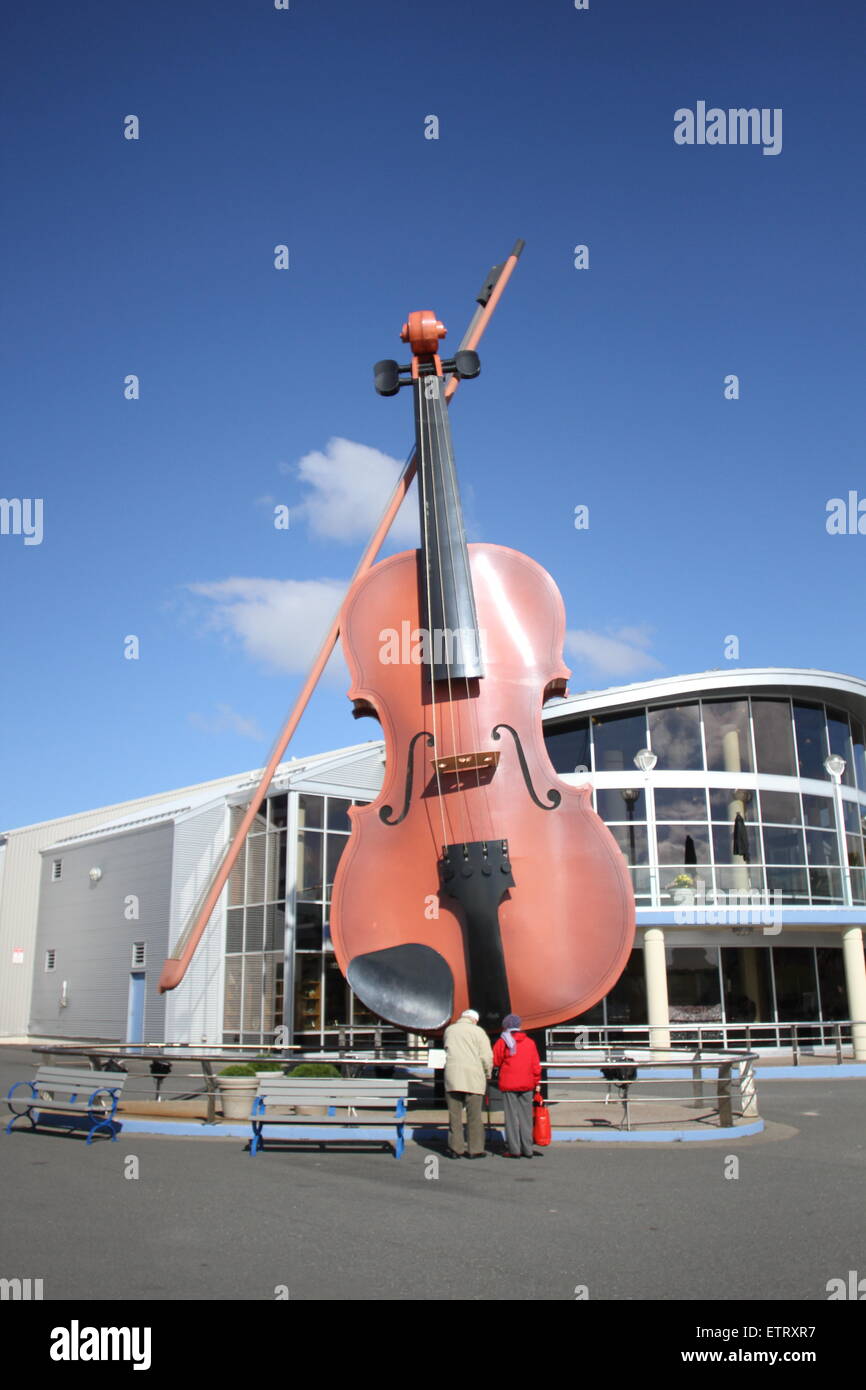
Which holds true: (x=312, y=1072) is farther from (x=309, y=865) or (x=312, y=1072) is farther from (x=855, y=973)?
(x=855, y=973)

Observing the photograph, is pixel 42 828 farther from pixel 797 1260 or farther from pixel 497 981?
pixel 797 1260

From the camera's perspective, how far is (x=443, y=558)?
1141cm

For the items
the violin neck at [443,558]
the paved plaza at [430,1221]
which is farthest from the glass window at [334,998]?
the violin neck at [443,558]

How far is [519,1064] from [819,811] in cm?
1834

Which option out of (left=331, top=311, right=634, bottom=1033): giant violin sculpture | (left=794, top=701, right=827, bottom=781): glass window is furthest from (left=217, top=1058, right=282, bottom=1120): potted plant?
(left=794, top=701, right=827, bottom=781): glass window

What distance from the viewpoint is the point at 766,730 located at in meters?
26.1

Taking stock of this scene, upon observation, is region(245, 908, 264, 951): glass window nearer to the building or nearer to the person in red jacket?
the building

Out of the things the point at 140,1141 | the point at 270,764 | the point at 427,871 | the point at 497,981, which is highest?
the point at 270,764

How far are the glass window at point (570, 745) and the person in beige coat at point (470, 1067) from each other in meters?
16.4

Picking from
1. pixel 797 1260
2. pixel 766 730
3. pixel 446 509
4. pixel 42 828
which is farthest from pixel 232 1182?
pixel 42 828

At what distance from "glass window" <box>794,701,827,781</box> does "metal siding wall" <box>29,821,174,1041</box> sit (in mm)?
15156

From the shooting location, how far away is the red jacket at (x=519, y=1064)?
9930 mm

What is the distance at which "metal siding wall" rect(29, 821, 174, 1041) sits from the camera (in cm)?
2603
